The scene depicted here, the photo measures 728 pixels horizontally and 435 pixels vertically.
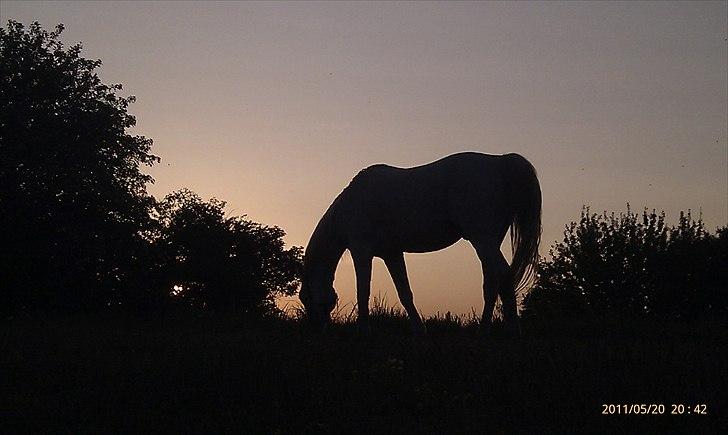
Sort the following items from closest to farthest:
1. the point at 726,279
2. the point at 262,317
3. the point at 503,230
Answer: the point at 503,230, the point at 262,317, the point at 726,279

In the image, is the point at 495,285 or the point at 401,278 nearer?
the point at 495,285

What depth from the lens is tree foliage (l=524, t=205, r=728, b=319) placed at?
119 feet

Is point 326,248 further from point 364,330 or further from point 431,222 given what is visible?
point 431,222

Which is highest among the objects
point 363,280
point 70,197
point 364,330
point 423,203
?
point 70,197

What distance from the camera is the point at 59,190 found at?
31.2 meters

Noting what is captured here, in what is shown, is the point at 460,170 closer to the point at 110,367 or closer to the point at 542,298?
the point at 110,367

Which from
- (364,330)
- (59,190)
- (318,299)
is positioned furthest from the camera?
(59,190)

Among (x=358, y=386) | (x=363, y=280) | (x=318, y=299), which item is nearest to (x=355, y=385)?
(x=358, y=386)

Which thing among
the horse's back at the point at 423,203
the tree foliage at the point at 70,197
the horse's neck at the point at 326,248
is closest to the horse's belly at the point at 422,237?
the horse's back at the point at 423,203

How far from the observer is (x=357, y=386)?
300 inches

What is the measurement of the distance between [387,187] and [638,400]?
271 inches

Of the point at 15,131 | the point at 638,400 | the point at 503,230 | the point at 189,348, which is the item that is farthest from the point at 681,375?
the point at 15,131

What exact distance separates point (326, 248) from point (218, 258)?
2852cm

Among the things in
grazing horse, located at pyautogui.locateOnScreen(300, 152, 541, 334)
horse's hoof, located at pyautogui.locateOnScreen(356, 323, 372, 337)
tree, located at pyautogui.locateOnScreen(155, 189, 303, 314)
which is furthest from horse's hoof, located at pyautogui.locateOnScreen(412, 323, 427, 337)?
tree, located at pyautogui.locateOnScreen(155, 189, 303, 314)
